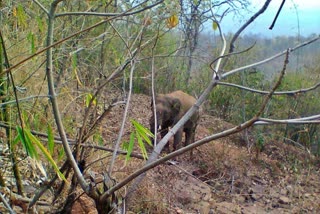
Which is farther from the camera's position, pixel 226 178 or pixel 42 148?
pixel 226 178

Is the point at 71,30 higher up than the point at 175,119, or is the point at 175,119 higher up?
the point at 71,30

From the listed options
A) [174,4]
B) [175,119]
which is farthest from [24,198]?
[175,119]

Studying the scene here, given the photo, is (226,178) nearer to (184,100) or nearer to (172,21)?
(184,100)

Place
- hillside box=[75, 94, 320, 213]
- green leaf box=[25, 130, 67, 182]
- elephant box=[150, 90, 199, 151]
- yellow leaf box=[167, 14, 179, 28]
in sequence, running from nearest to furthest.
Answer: green leaf box=[25, 130, 67, 182] → yellow leaf box=[167, 14, 179, 28] → hillside box=[75, 94, 320, 213] → elephant box=[150, 90, 199, 151]

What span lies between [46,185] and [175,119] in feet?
14.6

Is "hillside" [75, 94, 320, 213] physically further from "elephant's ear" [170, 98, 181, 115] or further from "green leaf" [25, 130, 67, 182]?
"green leaf" [25, 130, 67, 182]

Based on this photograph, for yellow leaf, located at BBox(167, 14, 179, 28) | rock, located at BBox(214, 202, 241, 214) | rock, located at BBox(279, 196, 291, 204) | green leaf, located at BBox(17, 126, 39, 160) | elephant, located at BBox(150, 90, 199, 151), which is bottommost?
rock, located at BBox(279, 196, 291, 204)

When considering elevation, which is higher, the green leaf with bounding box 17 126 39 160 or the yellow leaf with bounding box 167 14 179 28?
the yellow leaf with bounding box 167 14 179 28

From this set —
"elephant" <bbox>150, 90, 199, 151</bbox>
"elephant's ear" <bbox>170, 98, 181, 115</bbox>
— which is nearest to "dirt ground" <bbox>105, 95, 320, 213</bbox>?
"elephant" <bbox>150, 90, 199, 151</bbox>

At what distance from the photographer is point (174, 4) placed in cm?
229

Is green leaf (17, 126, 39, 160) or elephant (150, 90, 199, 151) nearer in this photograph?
green leaf (17, 126, 39, 160)

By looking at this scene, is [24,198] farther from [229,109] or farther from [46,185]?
[229,109]

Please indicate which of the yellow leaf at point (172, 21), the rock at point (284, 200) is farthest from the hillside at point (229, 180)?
the yellow leaf at point (172, 21)

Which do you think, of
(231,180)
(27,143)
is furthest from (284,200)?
(27,143)
